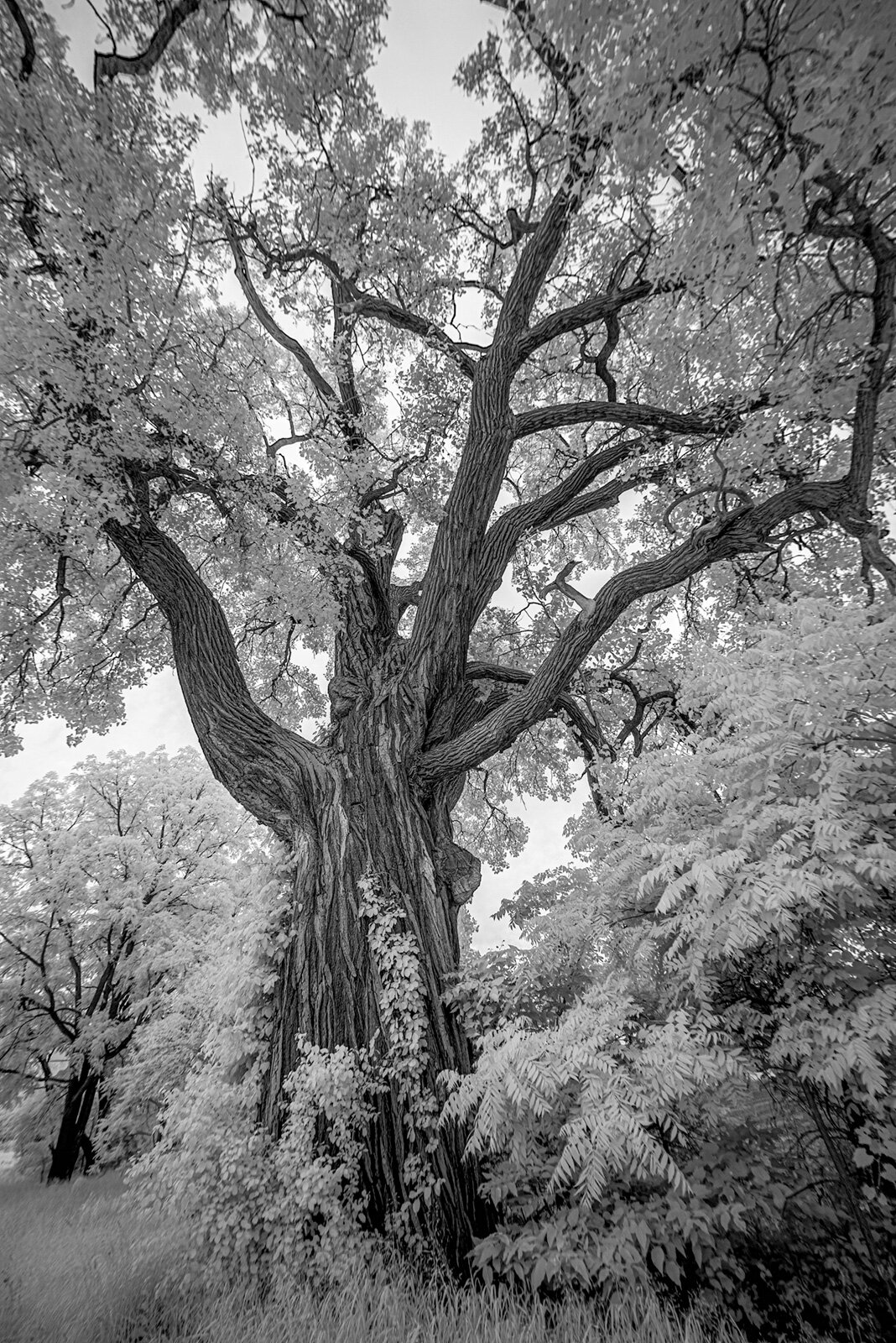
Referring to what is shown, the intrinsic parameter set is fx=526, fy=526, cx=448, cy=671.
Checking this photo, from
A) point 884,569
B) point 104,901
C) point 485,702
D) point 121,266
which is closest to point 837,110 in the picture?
point 884,569

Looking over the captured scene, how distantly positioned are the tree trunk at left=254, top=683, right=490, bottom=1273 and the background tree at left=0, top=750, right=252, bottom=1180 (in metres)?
7.86

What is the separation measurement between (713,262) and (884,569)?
3093 mm

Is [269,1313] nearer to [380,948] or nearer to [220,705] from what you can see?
[380,948]

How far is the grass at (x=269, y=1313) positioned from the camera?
238 cm

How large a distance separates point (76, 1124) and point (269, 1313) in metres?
13.7

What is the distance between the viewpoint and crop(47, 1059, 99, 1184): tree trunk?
37.6ft

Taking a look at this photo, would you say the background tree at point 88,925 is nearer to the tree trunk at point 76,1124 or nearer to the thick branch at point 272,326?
the tree trunk at point 76,1124

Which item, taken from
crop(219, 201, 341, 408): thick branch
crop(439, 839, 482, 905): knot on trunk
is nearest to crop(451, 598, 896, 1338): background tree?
crop(439, 839, 482, 905): knot on trunk

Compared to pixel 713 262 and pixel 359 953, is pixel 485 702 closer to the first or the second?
pixel 359 953

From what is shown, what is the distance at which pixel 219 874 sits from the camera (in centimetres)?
1451

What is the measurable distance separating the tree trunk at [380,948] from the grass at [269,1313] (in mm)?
597

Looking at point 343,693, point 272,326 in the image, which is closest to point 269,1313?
point 343,693

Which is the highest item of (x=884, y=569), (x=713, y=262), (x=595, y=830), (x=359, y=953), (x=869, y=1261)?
(x=713, y=262)

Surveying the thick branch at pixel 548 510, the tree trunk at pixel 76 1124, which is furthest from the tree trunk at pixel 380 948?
the tree trunk at pixel 76 1124
